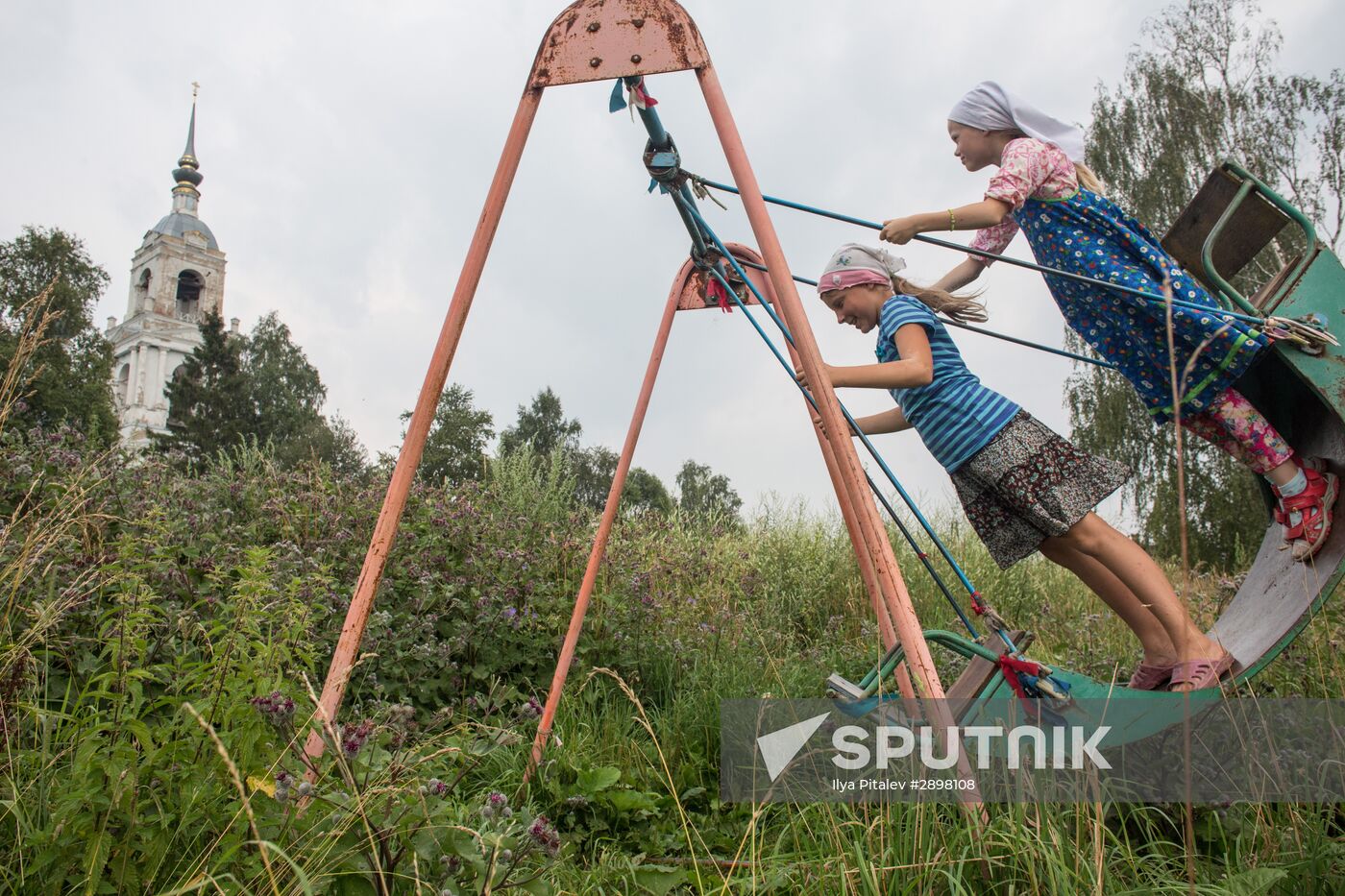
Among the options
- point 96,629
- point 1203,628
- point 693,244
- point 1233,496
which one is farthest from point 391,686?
point 1233,496

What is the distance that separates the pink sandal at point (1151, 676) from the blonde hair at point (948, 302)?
109cm

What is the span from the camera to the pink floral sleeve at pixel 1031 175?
2.33 meters

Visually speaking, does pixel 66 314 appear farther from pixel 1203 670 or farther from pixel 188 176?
pixel 188 176

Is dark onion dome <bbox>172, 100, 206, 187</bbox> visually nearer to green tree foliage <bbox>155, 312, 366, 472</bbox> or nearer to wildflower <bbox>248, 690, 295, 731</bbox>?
green tree foliage <bbox>155, 312, 366, 472</bbox>

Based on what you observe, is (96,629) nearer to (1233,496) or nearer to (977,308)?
(977,308)

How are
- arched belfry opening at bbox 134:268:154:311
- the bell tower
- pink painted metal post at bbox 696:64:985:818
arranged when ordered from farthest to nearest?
arched belfry opening at bbox 134:268:154:311 → the bell tower → pink painted metal post at bbox 696:64:985:818

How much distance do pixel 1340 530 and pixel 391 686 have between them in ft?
8.77

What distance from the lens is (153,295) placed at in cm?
5519

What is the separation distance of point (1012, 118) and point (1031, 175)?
0.27 m

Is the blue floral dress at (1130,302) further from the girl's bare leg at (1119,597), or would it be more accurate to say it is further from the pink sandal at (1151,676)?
A: the pink sandal at (1151,676)

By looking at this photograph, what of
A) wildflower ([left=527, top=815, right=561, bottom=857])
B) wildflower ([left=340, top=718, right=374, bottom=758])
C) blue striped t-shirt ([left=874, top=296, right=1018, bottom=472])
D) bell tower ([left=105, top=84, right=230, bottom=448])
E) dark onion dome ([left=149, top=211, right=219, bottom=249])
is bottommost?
wildflower ([left=527, top=815, right=561, bottom=857])

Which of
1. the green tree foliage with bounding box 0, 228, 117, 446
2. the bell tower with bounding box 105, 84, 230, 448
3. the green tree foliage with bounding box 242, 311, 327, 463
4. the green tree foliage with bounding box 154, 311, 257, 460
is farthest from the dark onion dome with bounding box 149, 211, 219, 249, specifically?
the green tree foliage with bounding box 0, 228, 117, 446

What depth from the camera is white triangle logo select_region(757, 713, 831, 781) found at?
2168mm

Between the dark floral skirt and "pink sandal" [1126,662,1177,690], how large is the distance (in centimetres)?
46
